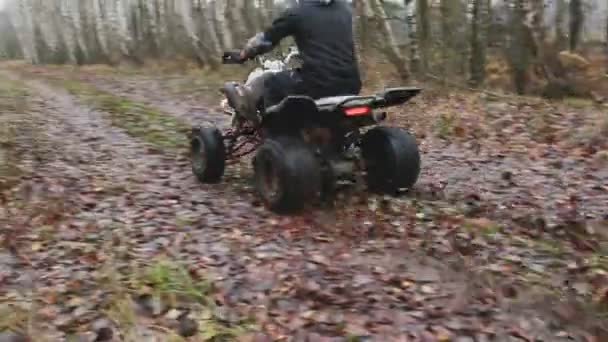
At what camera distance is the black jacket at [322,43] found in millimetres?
6188

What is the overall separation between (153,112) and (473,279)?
9.10 m

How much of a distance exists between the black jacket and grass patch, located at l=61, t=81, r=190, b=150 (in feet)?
12.8

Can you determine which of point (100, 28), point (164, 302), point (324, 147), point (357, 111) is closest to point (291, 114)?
point (324, 147)

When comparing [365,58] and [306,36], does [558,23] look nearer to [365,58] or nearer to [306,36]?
[365,58]

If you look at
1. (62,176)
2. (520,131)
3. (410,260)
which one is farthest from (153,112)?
(410,260)

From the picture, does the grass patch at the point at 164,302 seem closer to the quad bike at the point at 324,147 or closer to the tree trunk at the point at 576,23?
the quad bike at the point at 324,147

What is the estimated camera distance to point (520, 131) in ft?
32.1

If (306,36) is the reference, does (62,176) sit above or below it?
below

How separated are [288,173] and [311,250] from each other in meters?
0.86

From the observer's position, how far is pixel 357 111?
19.3ft

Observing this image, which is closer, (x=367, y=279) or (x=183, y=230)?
(x=367, y=279)

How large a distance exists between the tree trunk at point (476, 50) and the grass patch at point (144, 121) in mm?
6056

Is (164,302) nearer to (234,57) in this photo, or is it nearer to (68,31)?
(234,57)

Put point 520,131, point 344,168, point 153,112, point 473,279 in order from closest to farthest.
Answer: point 473,279 < point 344,168 < point 520,131 < point 153,112
